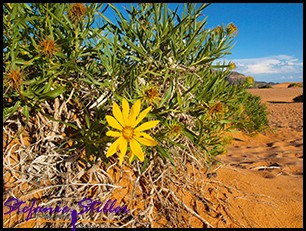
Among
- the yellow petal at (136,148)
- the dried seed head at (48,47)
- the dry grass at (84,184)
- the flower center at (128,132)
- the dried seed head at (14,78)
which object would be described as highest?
the dried seed head at (48,47)

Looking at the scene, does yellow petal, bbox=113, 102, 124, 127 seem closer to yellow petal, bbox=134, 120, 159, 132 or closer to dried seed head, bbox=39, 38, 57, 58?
yellow petal, bbox=134, 120, 159, 132

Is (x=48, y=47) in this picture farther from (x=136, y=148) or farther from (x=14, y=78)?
(x=136, y=148)

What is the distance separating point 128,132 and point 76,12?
0.67 meters

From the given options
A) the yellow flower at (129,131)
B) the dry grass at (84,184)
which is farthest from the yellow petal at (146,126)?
the dry grass at (84,184)

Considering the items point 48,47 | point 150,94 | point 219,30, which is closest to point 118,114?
point 150,94

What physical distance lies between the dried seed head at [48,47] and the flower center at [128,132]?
53 centimetres

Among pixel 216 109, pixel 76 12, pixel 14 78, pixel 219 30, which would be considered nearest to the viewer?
pixel 14 78

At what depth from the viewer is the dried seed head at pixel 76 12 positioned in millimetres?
1277

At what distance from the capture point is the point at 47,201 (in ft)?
4.34

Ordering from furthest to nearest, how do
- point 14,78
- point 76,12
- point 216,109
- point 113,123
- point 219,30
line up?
point 219,30 → point 216,109 → point 76,12 → point 14,78 → point 113,123

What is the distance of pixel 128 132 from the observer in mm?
1067

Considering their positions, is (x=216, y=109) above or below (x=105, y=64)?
below

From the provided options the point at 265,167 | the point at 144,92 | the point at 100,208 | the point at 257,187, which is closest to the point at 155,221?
the point at 100,208

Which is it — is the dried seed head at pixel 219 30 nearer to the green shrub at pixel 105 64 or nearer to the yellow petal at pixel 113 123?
the green shrub at pixel 105 64
